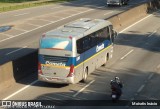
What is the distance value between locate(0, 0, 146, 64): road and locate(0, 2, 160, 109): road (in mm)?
7467

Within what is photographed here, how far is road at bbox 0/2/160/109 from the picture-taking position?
2172cm

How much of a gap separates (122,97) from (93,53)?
4.78m

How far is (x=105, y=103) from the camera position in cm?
2053

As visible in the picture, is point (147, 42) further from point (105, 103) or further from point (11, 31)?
point (105, 103)

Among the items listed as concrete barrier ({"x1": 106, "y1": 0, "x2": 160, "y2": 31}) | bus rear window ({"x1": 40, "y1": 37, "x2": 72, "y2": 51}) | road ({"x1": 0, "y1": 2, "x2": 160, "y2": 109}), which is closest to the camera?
road ({"x1": 0, "y1": 2, "x2": 160, "y2": 109})

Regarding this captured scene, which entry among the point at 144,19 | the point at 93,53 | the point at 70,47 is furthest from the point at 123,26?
the point at 70,47

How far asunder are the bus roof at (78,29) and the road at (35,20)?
283 inches

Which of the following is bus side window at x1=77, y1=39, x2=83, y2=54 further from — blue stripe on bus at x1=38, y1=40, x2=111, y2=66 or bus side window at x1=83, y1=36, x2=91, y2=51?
bus side window at x1=83, y1=36, x2=91, y2=51

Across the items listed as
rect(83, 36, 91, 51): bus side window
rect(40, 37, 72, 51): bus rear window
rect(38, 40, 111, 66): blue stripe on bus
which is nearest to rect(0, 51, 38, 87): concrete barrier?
rect(38, 40, 111, 66): blue stripe on bus

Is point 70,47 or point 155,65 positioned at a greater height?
point 70,47

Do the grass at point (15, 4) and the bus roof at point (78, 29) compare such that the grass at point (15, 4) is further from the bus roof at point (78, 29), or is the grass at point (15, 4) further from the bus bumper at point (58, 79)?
the bus bumper at point (58, 79)

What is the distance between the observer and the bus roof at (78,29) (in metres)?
23.1

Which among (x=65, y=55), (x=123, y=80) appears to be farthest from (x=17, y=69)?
(x=123, y=80)

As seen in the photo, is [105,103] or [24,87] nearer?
[105,103]
